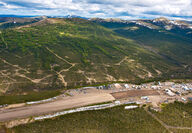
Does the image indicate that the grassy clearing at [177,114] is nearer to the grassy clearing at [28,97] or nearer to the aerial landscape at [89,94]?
the aerial landscape at [89,94]

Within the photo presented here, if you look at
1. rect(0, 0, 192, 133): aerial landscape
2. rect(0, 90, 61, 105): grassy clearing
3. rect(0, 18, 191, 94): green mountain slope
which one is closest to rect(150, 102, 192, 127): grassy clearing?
rect(0, 0, 192, 133): aerial landscape

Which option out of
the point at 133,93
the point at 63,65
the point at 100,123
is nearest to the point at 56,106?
the point at 100,123

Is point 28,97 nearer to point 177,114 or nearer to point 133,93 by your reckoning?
point 133,93

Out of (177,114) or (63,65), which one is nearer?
(177,114)

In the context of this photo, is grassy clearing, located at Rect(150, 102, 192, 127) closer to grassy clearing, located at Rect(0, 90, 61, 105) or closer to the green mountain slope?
the green mountain slope

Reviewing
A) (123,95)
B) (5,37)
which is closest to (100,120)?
(123,95)

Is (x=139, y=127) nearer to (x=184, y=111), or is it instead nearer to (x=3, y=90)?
(x=184, y=111)
